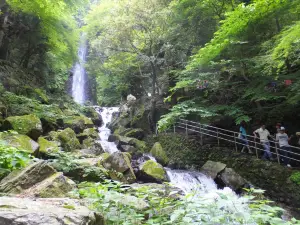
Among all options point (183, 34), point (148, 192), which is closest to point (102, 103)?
point (183, 34)

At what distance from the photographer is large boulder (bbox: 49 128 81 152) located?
7.89 meters

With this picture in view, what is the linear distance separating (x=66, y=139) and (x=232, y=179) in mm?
6274

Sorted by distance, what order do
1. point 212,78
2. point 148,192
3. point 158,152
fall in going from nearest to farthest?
point 148,192, point 212,78, point 158,152

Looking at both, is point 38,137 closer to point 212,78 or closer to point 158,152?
point 158,152

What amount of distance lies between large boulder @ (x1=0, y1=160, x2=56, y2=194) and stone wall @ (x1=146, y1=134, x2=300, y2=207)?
7.14m

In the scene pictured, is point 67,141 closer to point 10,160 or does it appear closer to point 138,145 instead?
point 138,145

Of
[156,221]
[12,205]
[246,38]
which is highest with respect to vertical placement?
[246,38]

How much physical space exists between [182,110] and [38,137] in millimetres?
5836

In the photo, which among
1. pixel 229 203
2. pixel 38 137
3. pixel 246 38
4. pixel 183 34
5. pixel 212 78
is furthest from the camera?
pixel 183 34

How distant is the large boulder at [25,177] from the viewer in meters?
3.15

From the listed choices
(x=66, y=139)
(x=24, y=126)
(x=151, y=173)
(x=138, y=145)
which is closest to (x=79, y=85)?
(x=138, y=145)

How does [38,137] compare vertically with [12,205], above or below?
above

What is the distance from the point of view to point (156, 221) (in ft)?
7.11

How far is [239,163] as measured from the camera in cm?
887
